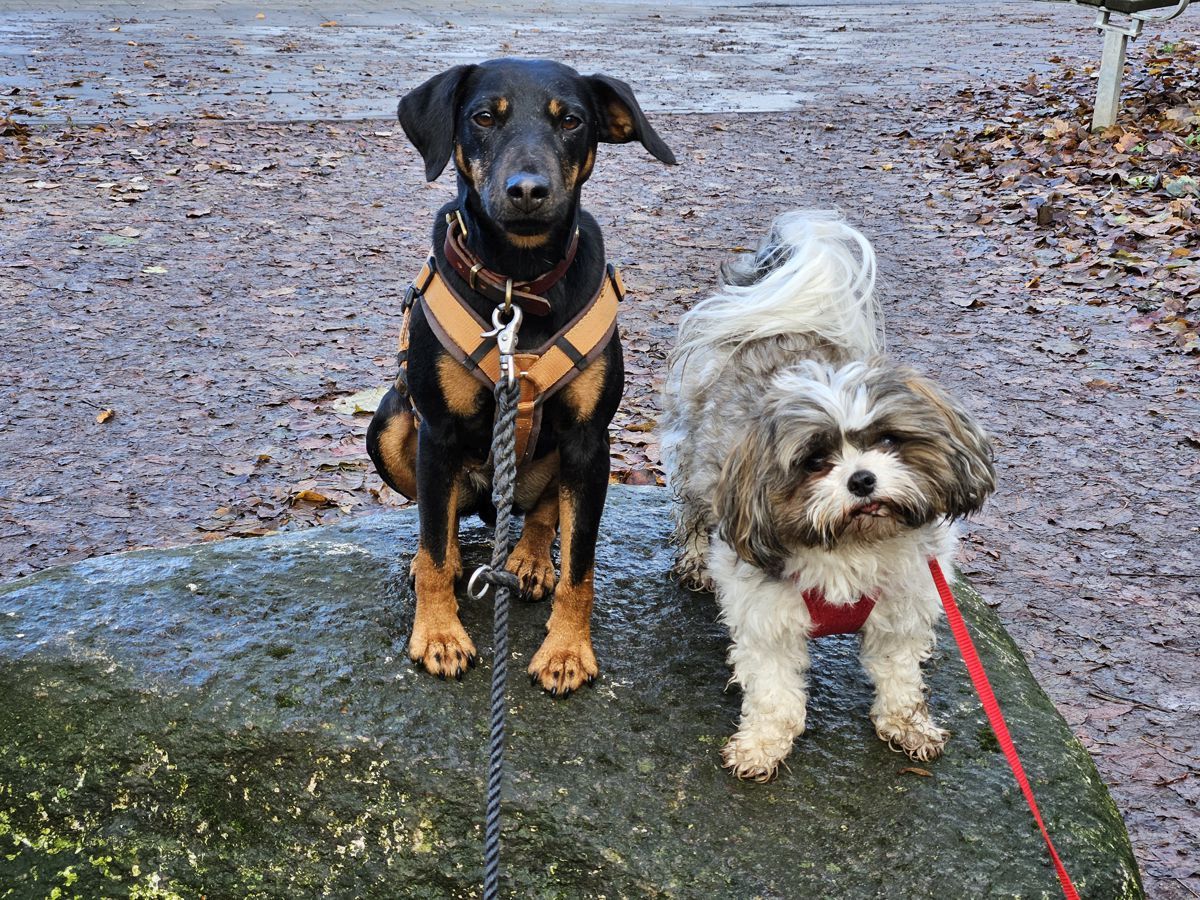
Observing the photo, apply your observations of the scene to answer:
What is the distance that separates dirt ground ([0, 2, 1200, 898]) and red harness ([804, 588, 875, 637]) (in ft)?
4.81

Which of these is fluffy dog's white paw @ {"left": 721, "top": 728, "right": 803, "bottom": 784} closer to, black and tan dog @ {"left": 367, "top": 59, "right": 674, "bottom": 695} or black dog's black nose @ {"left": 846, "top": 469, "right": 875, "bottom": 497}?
black and tan dog @ {"left": 367, "top": 59, "right": 674, "bottom": 695}

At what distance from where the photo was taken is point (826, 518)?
2.97 m

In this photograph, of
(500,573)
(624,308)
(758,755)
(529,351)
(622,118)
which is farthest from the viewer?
(624,308)

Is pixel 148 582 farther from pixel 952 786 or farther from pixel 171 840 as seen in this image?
pixel 952 786

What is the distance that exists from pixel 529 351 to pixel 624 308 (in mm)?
5139

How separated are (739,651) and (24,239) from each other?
26.6 ft

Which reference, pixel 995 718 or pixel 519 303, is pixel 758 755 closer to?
A: pixel 995 718

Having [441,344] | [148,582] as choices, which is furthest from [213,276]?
[441,344]

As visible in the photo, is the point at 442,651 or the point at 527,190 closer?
the point at 527,190

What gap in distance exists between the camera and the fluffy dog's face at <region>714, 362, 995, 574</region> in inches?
117

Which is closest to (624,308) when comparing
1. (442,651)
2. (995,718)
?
(442,651)

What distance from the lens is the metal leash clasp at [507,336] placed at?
3.13 meters

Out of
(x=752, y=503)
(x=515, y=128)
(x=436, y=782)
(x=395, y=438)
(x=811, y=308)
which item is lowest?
(x=436, y=782)

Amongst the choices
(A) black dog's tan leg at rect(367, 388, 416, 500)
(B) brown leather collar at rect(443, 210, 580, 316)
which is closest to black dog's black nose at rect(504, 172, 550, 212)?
(B) brown leather collar at rect(443, 210, 580, 316)
